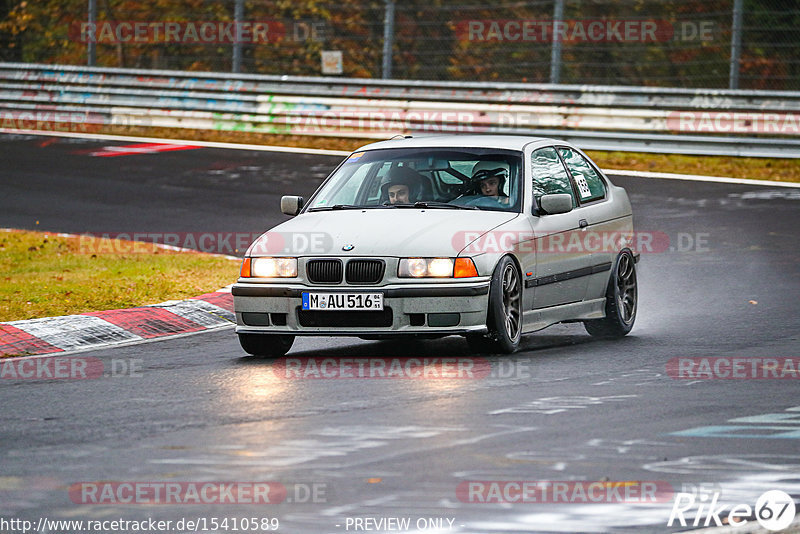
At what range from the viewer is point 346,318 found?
9.35 meters

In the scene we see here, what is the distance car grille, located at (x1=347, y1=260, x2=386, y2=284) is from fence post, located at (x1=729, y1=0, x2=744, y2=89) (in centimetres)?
1342

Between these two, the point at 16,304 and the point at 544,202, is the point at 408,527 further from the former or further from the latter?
the point at 16,304

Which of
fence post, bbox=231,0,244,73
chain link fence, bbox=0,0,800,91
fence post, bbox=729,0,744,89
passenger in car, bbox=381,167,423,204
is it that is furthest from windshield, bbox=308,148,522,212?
chain link fence, bbox=0,0,800,91

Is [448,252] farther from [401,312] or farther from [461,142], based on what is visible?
[461,142]

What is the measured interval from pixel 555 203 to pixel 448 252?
1.18m

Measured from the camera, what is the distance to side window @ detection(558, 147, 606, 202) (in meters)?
11.2

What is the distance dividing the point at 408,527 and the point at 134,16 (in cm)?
3079

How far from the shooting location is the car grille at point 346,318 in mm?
9297

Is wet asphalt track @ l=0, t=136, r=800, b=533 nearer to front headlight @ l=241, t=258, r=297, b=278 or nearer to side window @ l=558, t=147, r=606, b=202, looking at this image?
front headlight @ l=241, t=258, r=297, b=278

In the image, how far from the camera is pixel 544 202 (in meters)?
10.2

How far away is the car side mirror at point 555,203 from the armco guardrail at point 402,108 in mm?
11503

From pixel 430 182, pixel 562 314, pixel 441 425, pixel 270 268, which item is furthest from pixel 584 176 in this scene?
pixel 441 425

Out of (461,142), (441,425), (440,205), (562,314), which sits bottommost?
(441,425)

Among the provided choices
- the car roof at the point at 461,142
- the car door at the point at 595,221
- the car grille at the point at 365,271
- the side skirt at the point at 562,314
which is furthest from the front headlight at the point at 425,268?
the car door at the point at 595,221
